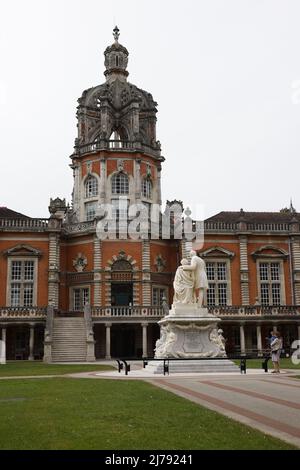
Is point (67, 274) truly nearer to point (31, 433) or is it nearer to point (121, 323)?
point (121, 323)

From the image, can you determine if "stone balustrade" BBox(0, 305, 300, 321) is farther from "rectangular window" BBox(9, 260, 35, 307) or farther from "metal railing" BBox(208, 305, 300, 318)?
"rectangular window" BBox(9, 260, 35, 307)

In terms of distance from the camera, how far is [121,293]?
4222 centimetres

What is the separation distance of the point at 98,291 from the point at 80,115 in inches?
638

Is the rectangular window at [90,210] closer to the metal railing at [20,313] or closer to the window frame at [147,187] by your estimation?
the window frame at [147,187]

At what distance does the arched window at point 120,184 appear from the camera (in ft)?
151

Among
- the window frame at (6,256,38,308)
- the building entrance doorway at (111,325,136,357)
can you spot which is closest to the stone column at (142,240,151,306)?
the building entrance doorway at (111,325,136,357)

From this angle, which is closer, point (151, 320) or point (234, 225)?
point (151, 320)

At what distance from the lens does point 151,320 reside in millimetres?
39219

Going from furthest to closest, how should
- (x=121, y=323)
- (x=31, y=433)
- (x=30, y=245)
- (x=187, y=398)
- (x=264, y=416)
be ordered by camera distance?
(x=30, y=245), (x=121, y=323), (x=187, y=398), (x=264, y=416), (x=31, y=433)

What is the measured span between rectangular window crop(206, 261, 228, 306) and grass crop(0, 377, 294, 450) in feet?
97.0

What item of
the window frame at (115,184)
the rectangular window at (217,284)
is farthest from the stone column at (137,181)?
the rectangular window at (217,284)

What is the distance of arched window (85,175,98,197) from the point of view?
46.4 metres

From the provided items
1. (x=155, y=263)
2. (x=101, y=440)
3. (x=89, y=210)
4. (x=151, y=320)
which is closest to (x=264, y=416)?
(x=101, y=440)

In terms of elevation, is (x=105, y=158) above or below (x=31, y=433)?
above
